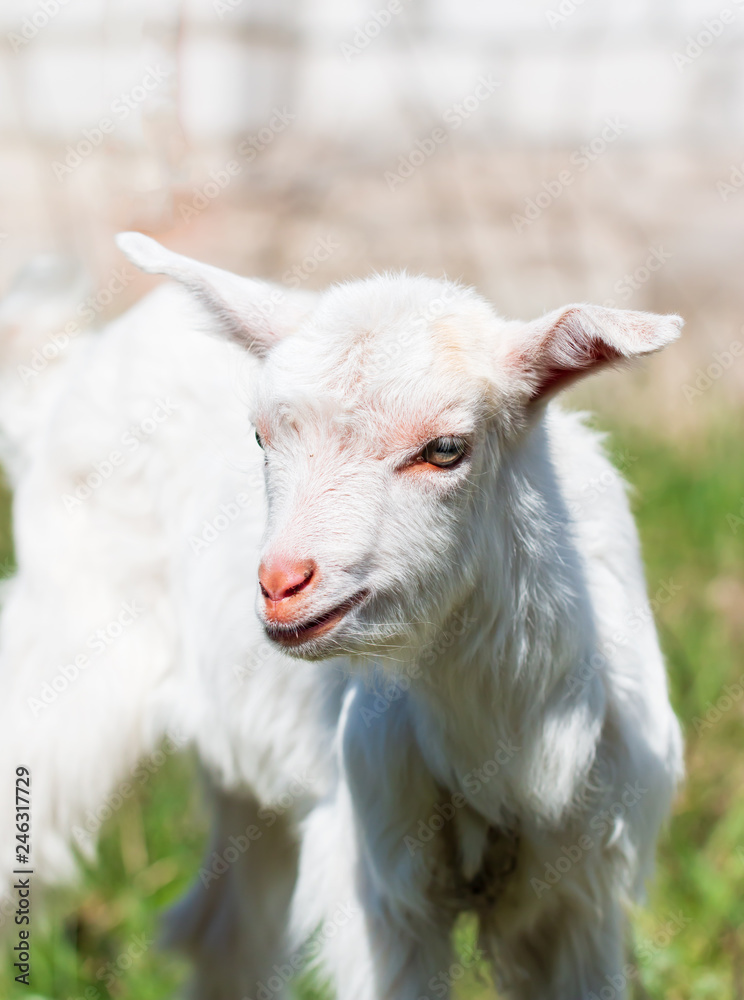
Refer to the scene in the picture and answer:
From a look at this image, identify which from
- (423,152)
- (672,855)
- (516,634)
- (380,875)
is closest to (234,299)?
(516,634)

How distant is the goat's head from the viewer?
1.87 m

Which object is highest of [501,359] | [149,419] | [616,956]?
[501,359]

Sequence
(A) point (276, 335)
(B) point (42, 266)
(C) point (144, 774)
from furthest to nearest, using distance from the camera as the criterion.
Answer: (B) point (42, 266) → (C) point (144, 774) → (A) point (276, 335)

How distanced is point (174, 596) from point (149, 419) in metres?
0.50

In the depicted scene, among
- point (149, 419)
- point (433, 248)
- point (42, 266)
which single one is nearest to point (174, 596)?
point (149, 419)

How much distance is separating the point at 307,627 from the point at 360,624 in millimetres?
114

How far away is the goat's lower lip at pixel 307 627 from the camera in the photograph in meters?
1.86

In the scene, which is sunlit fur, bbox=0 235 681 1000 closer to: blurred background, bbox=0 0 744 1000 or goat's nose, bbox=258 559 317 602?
goat's nose, bbox=258 559 317 602

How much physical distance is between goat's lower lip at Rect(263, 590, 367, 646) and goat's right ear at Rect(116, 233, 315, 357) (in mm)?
625

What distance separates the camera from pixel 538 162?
7.65m

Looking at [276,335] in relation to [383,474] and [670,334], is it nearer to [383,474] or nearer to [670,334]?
[383,474]

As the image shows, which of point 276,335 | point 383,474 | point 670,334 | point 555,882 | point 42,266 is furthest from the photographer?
point 42,266

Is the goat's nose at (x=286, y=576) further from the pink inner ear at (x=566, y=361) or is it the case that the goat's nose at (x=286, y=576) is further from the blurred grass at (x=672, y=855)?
the blurred grass at (x=672, y=855)

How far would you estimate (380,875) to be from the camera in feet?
7.97
